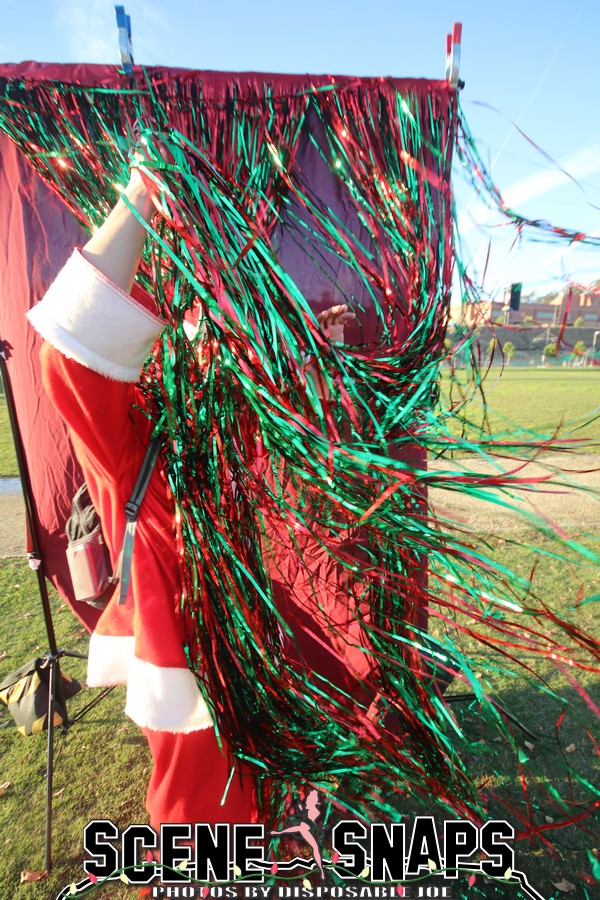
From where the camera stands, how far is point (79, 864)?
1.73 m

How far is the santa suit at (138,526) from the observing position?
39.4 inches


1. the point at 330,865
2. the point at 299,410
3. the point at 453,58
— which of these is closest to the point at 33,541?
the point at 299,410

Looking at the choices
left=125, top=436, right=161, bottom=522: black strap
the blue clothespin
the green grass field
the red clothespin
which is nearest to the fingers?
the green grass field

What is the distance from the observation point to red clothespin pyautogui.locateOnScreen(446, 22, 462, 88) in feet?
5.27

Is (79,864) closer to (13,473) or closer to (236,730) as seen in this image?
(236,730)

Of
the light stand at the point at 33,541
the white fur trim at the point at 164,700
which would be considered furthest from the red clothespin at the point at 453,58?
the white fur trim at the point at 164,700

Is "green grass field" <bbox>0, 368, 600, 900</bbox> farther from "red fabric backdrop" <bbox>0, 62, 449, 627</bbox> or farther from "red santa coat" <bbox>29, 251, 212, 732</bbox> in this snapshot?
"red santa coat" <bbox>29, 251, 212, 732</bbox>

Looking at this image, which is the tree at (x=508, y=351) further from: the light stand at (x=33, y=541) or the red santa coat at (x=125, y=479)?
the light stand at (x=33, y=541)

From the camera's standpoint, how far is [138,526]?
1.27 metres

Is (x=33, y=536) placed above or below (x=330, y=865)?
above

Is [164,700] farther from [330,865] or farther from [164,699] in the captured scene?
[330,865]

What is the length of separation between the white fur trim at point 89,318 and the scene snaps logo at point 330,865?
55.7 inches

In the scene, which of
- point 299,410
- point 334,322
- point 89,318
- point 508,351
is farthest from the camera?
point 508,351

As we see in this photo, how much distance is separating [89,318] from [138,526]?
0.54 metres
